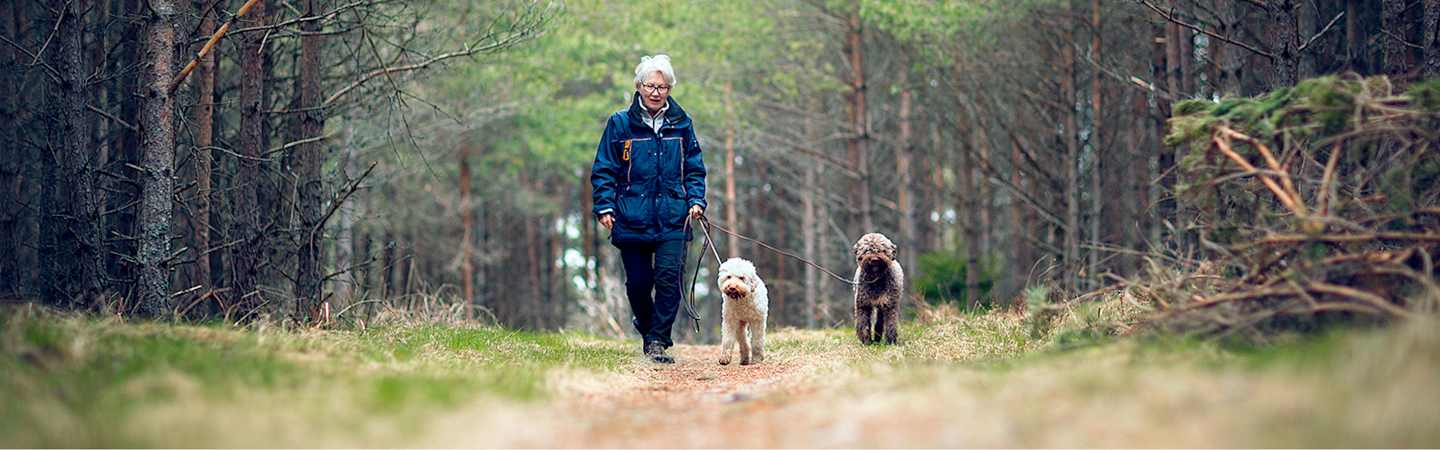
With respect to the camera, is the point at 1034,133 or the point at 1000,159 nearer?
the point at 1034,133

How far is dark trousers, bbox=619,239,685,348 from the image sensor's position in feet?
27.5

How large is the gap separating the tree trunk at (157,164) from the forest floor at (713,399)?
102 cm

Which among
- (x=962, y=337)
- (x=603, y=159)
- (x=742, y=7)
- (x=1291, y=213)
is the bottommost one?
(x=962, y=337)

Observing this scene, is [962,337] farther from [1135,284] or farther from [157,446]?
[157,446]

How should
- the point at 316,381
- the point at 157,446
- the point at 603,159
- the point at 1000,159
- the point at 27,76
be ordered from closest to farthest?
the point at 157,446
the point at 316,381
the point at 603,159
the point at 27,76
the point at 1000,159

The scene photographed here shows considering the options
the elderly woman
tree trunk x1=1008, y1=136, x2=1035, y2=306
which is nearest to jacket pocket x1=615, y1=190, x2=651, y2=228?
the elderly woman

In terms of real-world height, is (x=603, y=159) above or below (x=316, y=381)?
above

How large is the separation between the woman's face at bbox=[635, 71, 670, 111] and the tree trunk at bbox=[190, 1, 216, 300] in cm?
342

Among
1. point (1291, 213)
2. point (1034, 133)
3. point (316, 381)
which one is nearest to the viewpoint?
point (316, 381)

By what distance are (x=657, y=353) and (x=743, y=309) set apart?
2.67ft

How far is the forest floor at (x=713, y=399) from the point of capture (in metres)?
3.48

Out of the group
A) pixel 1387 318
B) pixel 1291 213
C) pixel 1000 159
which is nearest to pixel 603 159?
pixel 1291 213

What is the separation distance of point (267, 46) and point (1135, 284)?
783 centimetres

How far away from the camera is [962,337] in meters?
8.89
